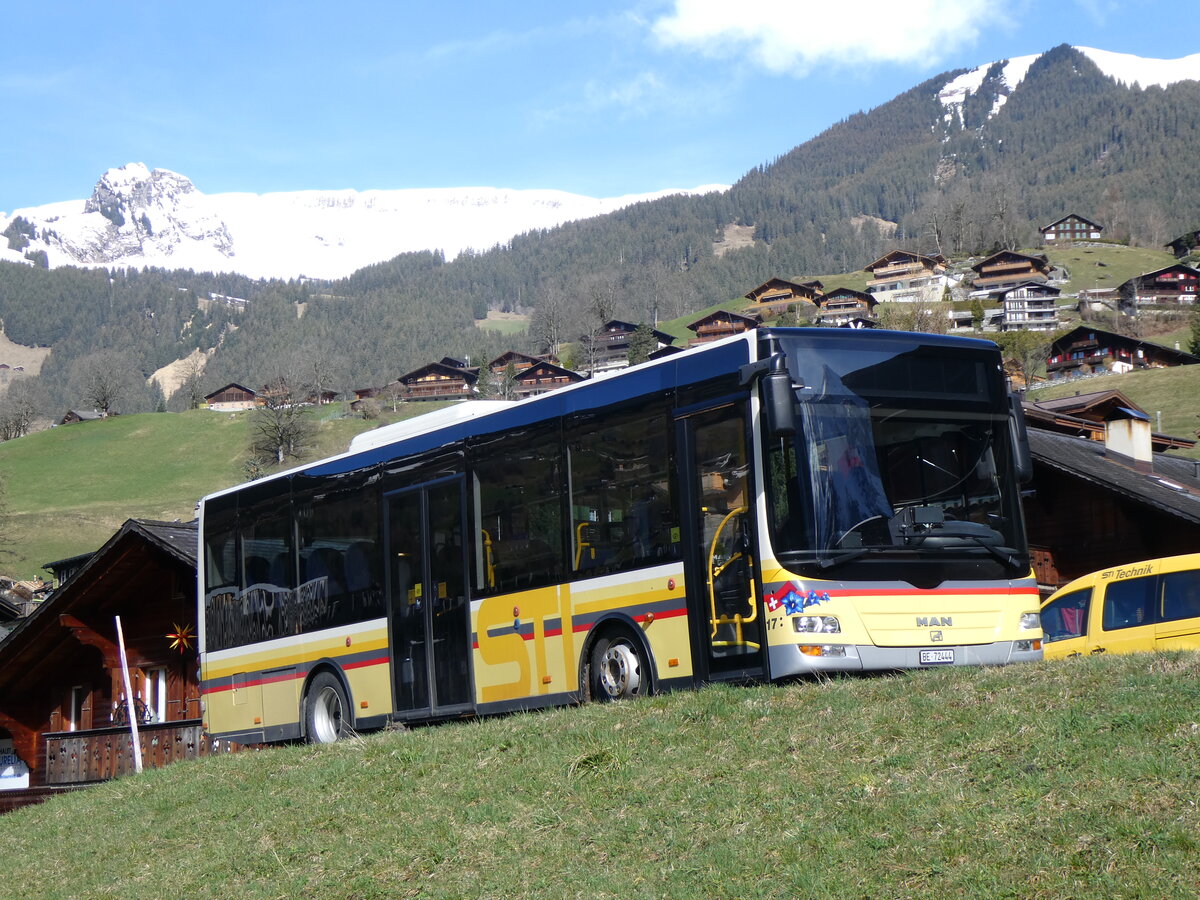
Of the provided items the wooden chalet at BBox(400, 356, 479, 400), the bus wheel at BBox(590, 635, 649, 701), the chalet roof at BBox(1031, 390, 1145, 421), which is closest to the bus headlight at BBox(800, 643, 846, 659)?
the bus wheel at BBox(590, 635, 649, 701)

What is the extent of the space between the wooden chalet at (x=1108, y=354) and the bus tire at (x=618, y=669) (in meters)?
108

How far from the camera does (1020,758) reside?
7.84 meters

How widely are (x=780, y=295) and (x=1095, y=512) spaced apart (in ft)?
547

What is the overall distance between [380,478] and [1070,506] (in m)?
18.3

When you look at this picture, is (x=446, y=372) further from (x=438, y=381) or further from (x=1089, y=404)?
(x=1089, y=404)

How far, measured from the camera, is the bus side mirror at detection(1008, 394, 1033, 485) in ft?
39.8

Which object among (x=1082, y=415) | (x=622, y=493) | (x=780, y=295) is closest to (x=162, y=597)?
(x=622, y=493)

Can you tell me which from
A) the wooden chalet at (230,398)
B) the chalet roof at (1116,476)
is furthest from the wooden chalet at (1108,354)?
the wooden chalet at (230,398)

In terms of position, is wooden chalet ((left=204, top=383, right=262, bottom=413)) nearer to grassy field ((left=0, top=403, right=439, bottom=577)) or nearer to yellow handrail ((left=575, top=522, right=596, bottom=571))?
grassy field ((left=0, top=403, right=439, bottom=577))

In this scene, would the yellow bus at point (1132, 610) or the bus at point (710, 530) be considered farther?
the yellow bus at point (1132, 610)

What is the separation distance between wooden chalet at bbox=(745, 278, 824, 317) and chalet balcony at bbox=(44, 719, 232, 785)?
162060mm

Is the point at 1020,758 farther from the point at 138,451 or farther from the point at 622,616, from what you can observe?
the point at 138,451

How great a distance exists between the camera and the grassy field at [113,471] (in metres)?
100

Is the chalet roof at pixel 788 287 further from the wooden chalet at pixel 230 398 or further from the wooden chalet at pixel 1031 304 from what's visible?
the wooden chalet at pixel 230 398
